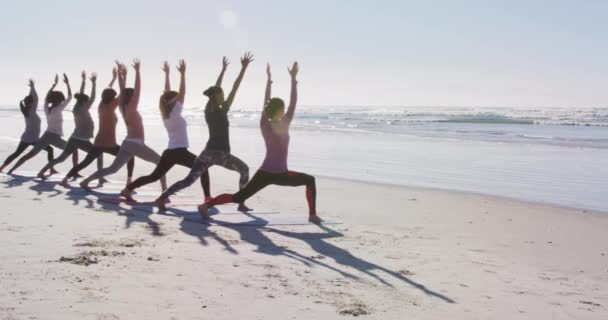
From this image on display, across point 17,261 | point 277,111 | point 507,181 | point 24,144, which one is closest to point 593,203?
point 507,181

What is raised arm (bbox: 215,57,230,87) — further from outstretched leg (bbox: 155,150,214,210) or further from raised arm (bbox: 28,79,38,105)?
raised arm (bbox: 28,79,38,105)

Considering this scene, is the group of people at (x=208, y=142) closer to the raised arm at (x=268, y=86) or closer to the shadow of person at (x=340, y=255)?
the raised arm at (x=268, y=86)

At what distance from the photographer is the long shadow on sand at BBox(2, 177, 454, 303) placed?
5742 millimetres

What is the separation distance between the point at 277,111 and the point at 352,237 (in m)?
1.71

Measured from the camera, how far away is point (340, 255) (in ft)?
21.2

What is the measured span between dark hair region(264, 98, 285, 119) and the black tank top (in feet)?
2.87

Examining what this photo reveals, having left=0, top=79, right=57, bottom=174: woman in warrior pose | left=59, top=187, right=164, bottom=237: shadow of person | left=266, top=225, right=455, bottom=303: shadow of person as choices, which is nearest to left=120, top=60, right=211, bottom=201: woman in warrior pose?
left=59, top=187, right=164, bottom=237: shadow of person

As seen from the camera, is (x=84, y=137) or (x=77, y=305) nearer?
(x=77, y=305)

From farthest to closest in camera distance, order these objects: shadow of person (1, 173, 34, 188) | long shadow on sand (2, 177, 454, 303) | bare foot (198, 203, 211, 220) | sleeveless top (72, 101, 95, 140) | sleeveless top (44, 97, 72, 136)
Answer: sleeveless top (44, 97, 72, 136)
sleeveless top (72, 101, 95, 140)
shadow of person (1, 173, 34, 188)
bare foot (198, 203, 211, 220)
long shadow on sand (2, 177, 454, 303)

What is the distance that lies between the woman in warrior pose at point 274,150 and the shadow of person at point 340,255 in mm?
589

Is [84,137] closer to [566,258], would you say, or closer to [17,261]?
[17,261]

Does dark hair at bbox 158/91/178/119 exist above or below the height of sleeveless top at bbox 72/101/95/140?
above

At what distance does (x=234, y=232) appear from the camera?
750 centimetres

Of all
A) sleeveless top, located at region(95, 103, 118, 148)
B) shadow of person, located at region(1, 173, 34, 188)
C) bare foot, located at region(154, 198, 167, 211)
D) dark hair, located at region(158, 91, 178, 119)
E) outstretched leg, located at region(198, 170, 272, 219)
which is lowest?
shadow of person, located at region(1, 173, 34, 188)
